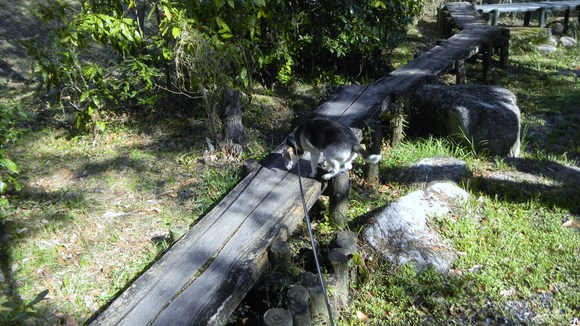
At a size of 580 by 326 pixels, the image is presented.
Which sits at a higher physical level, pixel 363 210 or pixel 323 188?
pixel 323 188

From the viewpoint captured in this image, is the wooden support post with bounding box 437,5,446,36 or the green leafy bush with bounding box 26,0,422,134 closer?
the green leafy bush with bounding box 26,0,422,134

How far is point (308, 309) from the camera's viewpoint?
3.37 metres

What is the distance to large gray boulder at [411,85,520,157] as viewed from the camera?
602 cm

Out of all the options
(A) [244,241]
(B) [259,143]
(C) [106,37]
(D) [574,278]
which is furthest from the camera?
(B) [259,143]

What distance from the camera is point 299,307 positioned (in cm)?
332

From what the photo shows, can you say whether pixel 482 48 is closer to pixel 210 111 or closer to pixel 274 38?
pixel 274 38

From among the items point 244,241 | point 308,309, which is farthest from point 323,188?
point 308,309

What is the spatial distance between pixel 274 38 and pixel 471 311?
5.24 m

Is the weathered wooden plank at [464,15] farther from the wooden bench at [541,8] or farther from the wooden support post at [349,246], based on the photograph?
the wooden support post at [349,246]

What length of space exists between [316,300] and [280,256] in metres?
0.45

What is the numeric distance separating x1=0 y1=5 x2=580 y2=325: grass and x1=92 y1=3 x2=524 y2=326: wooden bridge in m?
0.49

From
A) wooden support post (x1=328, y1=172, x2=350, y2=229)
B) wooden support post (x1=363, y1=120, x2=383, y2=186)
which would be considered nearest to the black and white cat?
wooden support post (x1=328, y1=172, x2=350, y2=229)

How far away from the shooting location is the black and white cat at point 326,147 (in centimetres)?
460

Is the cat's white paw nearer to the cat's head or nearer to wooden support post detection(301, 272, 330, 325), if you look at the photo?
the cat's head
